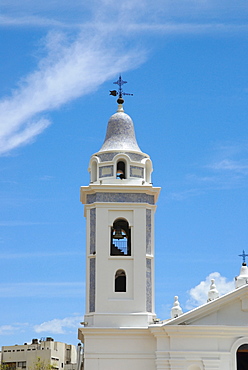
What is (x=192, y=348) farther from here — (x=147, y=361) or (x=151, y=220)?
(x=151, y=220)

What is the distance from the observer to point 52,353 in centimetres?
8131

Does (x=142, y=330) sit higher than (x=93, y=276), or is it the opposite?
(x=93, y=276)

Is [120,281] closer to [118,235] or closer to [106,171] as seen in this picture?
[118,235]

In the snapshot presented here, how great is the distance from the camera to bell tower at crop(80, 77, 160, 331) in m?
35.8

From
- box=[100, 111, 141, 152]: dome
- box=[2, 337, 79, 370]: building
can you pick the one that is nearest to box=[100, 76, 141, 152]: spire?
box=[100, 111, 141, 152]: dome

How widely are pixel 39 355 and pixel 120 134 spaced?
47011 mm

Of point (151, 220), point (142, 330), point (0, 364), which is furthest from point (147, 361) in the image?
point (0, 364)

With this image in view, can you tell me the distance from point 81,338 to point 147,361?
3771 millimetres

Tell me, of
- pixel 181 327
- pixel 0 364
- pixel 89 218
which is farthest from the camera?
pixel 0 364

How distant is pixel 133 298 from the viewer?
1419 inches

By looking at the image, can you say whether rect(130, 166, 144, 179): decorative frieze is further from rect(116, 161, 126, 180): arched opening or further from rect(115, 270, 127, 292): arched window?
rect(115, 270, 127, 292): arched window

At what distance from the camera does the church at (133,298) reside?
34.3 m

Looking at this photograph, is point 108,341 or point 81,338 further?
point 81,338

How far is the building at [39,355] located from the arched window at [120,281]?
4500cm
